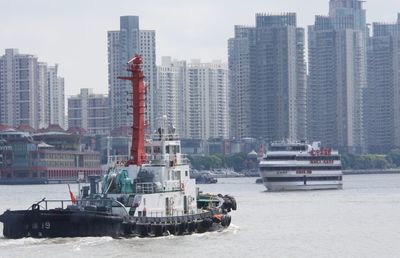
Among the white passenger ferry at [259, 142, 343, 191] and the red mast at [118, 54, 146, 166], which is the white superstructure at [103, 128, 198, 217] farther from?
the white passenger ferry at [259, 142, 343, 191]

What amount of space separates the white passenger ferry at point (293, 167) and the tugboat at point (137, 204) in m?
58.5

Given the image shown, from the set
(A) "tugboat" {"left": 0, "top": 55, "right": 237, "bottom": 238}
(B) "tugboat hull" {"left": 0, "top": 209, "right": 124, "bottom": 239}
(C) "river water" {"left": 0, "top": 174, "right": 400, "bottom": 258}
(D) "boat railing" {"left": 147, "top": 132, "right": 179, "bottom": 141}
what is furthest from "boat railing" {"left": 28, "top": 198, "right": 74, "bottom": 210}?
(D) "boat railing" {"left": 147, "top": 132, "right": 179, "bottom": 141}

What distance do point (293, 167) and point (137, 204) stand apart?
69.0m

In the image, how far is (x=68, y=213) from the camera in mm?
55625

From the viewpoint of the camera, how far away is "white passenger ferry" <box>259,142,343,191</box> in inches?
4980

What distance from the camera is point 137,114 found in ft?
205

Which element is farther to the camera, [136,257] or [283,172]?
[283,172]

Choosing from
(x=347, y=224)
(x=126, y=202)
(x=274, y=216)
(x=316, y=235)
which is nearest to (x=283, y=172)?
(x=274, y=216)

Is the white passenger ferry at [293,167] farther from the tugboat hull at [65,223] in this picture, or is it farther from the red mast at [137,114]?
the tugboat hull at [65,223]

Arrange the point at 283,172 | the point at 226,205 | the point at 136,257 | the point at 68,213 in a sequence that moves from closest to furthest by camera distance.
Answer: the point at 136,257
the point at 68,213
the point at 226,205
the point at 283,172

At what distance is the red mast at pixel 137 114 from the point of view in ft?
204

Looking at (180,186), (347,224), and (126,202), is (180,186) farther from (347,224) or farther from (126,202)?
(347,224)

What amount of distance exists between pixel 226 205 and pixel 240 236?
26.5 ft

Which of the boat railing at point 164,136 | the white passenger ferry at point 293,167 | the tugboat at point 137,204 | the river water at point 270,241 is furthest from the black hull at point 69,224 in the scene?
the white passenger ferry at point 293,167
